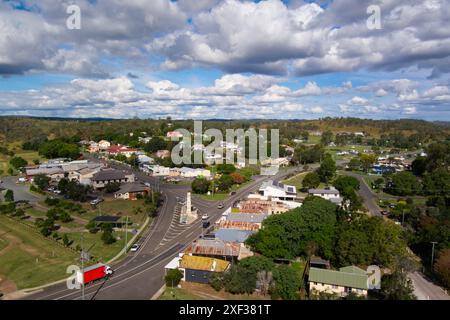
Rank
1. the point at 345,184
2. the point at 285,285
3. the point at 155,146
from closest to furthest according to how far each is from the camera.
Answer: the point at 285,285 < the point at 345,184 < the point at 155,146

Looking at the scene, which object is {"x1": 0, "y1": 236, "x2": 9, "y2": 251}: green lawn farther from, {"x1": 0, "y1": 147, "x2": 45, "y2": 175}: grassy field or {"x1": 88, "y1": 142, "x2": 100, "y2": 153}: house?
{"x1": 88, "y1": 142, "x2": 100, "y2": 153}: house

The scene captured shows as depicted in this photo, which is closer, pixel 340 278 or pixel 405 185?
pixel 340 278

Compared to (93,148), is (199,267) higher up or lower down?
lower down

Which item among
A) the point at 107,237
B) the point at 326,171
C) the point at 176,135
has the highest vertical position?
the point at 176,135

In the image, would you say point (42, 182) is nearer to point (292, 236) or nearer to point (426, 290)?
point (292, 236)

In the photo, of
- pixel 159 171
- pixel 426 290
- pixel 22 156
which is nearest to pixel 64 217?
pixel 159 171

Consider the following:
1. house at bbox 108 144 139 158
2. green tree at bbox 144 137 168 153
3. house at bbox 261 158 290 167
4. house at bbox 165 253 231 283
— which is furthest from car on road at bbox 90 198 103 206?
house at bbox 261 158 290 167

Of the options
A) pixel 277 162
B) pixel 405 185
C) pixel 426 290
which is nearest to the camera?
pixel 426 290
